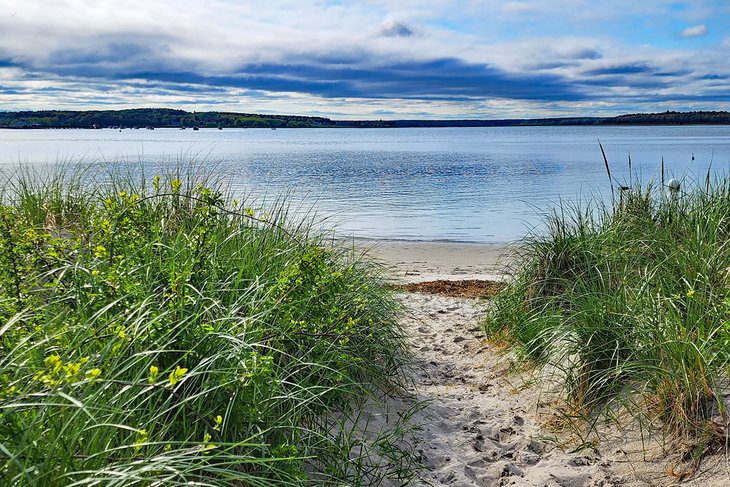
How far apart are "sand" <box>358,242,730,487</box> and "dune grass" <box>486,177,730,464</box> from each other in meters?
0.22

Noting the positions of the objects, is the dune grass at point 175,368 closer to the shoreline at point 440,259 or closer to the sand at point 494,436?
the sand at point 494,436

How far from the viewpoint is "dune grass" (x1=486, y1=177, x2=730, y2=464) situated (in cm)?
432

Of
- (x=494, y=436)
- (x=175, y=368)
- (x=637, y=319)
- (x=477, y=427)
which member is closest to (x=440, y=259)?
(x=477, y=427)

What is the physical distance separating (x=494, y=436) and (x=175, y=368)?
2935mm

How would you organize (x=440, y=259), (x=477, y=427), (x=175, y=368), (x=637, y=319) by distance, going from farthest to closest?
(x=440, y=259), (x=477, y=427), (x=637, y=319), (x=175, y=368)

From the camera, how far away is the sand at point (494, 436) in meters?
4.46

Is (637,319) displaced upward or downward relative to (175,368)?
downward

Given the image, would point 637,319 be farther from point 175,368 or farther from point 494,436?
point 175,368

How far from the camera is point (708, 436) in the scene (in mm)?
4172

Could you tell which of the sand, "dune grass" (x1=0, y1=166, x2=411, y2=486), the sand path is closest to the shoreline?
the sand path

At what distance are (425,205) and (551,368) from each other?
21.5 metres

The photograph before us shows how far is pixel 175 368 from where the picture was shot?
10.6 ft

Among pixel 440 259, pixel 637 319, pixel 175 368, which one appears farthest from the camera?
pixel 440 259

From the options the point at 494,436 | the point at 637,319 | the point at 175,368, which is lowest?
the point at 494,436
